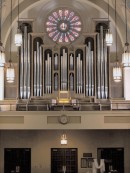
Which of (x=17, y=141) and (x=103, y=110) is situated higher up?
(x=103, y=110)

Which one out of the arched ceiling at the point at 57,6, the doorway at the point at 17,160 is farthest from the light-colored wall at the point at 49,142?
the arched ceiling at the point at 57,6

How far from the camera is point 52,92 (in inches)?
1048

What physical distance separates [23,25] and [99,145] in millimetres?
8405

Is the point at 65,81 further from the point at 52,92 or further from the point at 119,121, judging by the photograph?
the point at 119,121

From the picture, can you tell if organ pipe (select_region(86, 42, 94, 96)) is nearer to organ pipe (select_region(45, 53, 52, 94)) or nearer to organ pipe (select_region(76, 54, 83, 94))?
organ pipe (select_region(76, 54, 83, 94))

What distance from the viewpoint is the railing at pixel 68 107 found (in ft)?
80.0

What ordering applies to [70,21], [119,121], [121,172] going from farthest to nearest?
1. [70,21]
2. [121,172]
3. [119,121]

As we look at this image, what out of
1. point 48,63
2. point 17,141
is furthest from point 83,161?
point 48,63

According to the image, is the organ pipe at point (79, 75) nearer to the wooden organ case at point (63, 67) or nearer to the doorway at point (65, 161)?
the wooden organ case at point (63, 67)

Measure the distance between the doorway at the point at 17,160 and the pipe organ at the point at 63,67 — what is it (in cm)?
318

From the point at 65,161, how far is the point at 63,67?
217 inches

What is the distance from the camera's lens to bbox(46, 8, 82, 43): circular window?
2780 centimetres

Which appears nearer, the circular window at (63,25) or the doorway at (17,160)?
the doorway at (17,160)

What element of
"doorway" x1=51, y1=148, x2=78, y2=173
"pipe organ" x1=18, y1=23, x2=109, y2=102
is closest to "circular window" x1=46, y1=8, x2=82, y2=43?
"pipe organ" x1=18, y1=23, x2=109, y2=102
